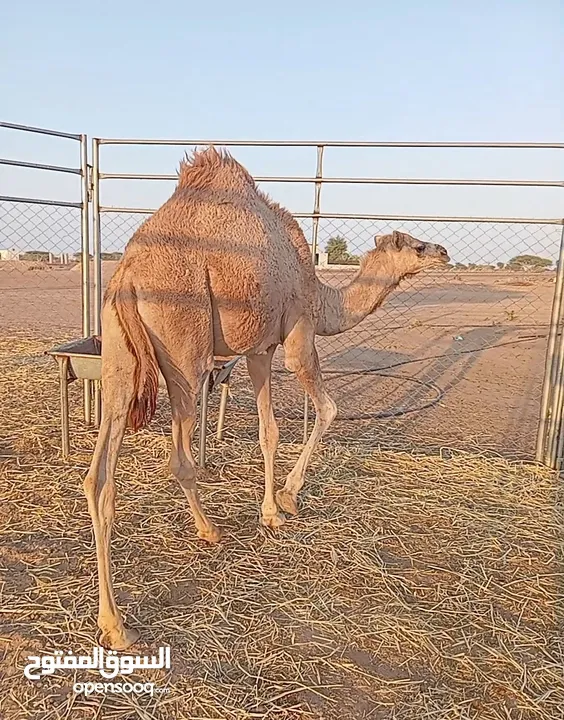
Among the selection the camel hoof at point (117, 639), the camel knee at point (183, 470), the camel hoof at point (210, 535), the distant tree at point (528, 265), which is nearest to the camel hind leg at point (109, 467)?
the camel hoof at point (117, 639)

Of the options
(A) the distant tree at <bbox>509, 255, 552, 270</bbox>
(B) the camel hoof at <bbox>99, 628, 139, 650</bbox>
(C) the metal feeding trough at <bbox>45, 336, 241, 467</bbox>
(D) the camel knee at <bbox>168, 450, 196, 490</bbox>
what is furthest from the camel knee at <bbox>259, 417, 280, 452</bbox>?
(A) the distant tree at <bbox>509, 255, 552, 270</bbox>

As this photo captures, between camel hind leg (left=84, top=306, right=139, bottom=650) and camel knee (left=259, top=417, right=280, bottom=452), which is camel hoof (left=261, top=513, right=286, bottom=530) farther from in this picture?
camel hind leg (left=84, top=306, right=139, bottom=650)

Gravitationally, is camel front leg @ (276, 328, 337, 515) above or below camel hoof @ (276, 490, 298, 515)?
above

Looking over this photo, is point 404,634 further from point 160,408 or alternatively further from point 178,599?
point 160,408

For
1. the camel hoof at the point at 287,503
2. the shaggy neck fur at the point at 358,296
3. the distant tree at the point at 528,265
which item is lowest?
the camel hoof at the point at 287,503

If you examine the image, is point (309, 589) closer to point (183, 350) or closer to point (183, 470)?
point (183, 470)

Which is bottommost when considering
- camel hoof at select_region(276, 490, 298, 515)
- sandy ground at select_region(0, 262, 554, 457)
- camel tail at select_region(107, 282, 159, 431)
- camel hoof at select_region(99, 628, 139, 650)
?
camel hoof at select_region(99, 628, 139, 650)

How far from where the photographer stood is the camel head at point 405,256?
4492 mm

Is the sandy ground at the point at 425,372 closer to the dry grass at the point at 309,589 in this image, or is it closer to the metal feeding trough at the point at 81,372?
the dry grass at the point at 309,589

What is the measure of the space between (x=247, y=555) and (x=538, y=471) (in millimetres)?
2748

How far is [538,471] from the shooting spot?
5.08 m

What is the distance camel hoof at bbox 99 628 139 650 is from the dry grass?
0.06 meters

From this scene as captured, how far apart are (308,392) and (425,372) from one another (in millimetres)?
4970

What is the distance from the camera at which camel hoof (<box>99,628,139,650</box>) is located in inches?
108
